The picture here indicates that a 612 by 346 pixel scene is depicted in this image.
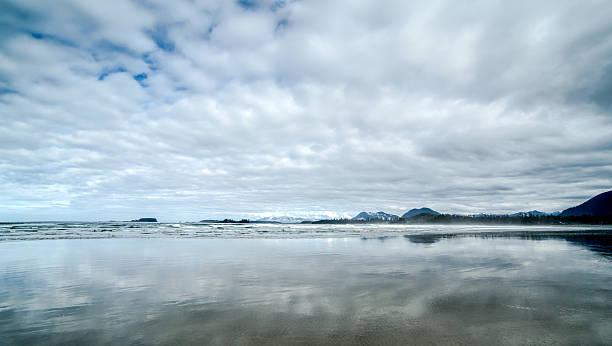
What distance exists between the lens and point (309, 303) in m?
8.03

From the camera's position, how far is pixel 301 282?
1077cm

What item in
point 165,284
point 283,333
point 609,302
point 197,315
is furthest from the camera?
point 165,284

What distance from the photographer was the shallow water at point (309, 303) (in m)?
5.84

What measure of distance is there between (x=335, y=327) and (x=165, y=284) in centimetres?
734

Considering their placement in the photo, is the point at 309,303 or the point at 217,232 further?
the point at 217,232

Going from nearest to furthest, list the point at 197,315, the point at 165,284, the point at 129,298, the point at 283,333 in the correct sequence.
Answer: the point at 283,333 < the point at 197,315 < the point at 129,298 < the point at 165,284

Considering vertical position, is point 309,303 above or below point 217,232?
below

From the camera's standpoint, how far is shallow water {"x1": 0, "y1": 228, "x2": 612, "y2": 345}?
5.84m

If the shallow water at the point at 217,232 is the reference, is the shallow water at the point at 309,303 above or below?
below

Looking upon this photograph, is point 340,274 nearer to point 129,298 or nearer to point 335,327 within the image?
point 335,327

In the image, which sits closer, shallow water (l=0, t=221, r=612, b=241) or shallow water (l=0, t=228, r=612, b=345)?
shallow water (l=0, t=228, r=612, b=345)

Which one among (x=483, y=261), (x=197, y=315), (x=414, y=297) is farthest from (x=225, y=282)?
(x=483, y=261)

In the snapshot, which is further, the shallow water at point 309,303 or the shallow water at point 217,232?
the shallow water at point 217,232

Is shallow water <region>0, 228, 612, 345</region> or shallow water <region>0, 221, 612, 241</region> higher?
shallow water <region>0, 221, 612, 241</region>
